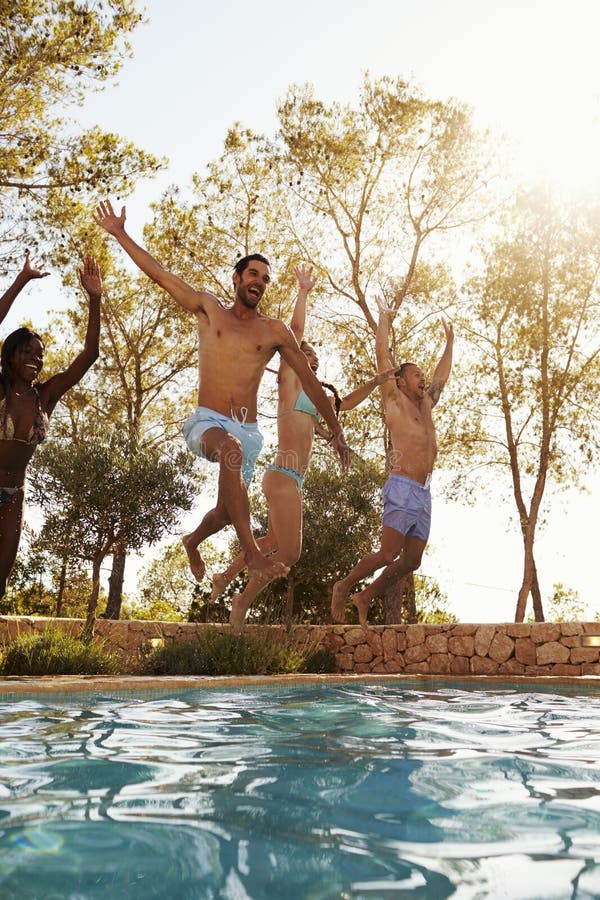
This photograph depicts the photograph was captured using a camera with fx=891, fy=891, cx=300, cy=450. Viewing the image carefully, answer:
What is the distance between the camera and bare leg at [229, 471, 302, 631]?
6910 millimetres

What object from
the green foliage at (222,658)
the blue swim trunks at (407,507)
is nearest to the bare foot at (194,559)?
the blue swim trunks at (407,507)

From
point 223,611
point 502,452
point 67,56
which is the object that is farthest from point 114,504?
point 502,452

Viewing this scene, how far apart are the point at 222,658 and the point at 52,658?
221cm

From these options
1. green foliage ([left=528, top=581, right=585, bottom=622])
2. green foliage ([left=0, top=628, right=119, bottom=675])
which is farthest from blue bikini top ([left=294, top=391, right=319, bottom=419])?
green foliage ([left=528, top=581, right=585, bottom=622])

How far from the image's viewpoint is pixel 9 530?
629cm

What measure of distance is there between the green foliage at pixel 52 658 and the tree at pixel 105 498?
240 inches

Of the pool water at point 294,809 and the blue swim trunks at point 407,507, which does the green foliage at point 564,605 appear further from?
the pool water at point 294,809

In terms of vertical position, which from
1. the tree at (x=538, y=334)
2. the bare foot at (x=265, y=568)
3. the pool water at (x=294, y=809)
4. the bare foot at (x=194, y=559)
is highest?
the tree at (x=538, y=334)

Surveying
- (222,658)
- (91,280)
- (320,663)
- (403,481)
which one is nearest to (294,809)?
(91,280)

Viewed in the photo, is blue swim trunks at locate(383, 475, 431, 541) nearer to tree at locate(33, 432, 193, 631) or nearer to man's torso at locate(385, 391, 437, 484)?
man's torso at locate(385, 391, 437, 484)

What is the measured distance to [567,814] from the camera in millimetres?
2791

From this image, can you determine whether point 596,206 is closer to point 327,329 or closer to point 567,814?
point 327,329

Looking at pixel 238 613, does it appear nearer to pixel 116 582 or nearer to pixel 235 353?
pixel 235 353

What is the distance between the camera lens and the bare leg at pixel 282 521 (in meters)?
6.91
